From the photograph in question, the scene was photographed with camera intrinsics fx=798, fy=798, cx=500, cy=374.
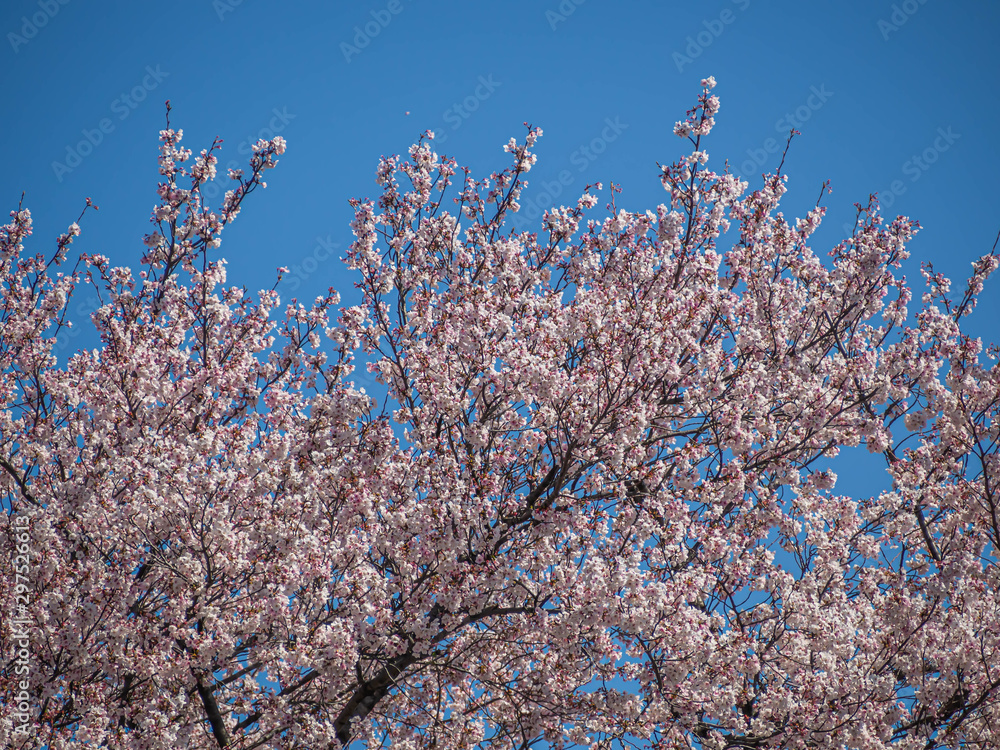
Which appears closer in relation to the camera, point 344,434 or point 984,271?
point 344,434

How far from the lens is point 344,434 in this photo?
9.34 m

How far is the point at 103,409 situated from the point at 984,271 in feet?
44.5

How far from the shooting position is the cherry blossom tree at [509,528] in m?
8.71

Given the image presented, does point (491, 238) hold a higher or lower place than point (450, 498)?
higher

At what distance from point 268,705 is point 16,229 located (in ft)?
29.6

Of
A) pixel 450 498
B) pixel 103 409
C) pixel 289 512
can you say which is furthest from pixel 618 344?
pixel 103 409

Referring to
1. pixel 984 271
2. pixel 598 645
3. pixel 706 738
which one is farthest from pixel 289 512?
pixel 984 271

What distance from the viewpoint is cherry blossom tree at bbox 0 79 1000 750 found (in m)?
8.71

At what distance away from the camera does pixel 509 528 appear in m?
9.03

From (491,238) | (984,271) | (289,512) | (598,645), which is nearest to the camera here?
(598,645)

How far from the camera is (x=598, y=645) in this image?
27.7ft

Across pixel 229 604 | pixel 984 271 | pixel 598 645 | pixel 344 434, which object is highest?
pixel 984 271

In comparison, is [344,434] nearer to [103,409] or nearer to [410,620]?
[410,620]

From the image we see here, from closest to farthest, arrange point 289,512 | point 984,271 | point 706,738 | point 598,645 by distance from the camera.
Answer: point 598,645
point 289,512
point 706,738
point 984,271
